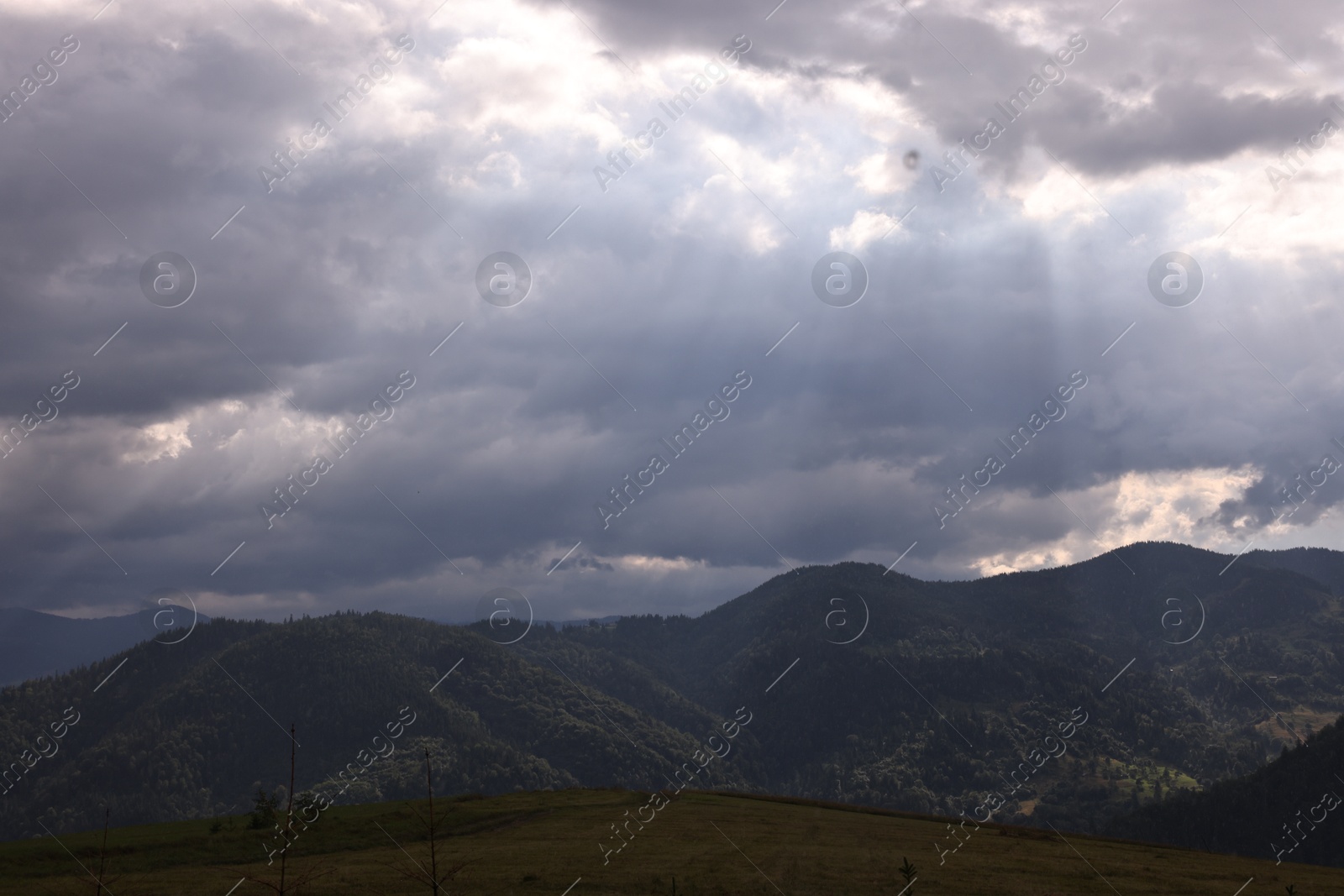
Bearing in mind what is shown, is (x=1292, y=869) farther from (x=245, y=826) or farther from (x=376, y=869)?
(x=245, y=826)

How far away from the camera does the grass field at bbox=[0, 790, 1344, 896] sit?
7750cm

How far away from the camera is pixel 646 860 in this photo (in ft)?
290

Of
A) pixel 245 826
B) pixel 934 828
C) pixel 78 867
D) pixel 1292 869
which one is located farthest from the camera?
pixel 934 828

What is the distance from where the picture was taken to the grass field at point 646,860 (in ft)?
254

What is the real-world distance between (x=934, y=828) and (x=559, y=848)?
5602 centimetres

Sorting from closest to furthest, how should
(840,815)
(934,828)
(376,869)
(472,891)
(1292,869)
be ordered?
(472,891) < (376,869) < (1292,869) < (934,828) < (840,815)

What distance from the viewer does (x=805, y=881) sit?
256ft

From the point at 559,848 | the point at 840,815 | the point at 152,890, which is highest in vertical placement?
the point at 152,890

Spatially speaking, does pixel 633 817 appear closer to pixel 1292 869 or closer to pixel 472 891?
pixel 472 891

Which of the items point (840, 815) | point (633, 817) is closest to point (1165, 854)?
point (840, 815)

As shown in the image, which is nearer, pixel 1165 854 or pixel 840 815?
pixel 1165 854

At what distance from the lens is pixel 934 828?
122000 millimetres

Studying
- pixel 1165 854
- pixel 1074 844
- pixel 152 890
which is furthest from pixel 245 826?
pixel 1165 854

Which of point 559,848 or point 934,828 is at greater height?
point 559,848
